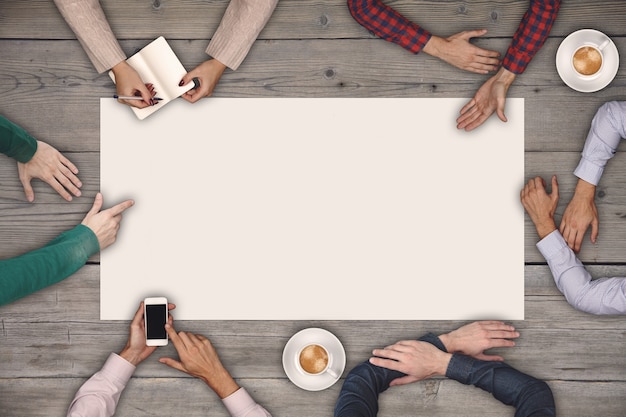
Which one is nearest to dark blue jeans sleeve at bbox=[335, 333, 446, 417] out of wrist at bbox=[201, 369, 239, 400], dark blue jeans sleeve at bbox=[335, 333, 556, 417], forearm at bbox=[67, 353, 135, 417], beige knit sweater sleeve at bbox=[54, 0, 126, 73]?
dark blue jeans sleeve at bbox=[335, 333, 556, 417]

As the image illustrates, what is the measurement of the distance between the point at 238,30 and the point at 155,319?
593mm

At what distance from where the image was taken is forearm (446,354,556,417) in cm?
113

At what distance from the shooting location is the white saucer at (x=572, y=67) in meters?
1.17

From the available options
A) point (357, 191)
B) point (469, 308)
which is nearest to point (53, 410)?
point (357, 191)

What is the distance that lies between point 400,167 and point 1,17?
865 millimetres

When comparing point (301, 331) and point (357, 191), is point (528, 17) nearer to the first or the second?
point (357, 191)

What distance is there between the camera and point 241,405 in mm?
1184

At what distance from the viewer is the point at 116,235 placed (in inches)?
47.6

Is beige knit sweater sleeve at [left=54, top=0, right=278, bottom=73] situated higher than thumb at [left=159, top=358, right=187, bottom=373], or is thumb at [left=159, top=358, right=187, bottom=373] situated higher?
beige knit sweater sleeve at [left=54, top=0, right=278, bottom=73]

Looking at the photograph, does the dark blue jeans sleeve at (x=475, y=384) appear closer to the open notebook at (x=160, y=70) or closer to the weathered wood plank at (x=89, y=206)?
the weathered wood plank at (x=89, y=206)

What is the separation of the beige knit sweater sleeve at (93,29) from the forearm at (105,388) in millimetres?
589

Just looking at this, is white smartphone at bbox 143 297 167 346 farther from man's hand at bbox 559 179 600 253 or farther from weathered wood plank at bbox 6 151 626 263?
man's hand at bbox 559 179 600 253

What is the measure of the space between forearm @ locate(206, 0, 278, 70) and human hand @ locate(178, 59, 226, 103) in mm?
16

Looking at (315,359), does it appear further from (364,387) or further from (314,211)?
(314,211)
